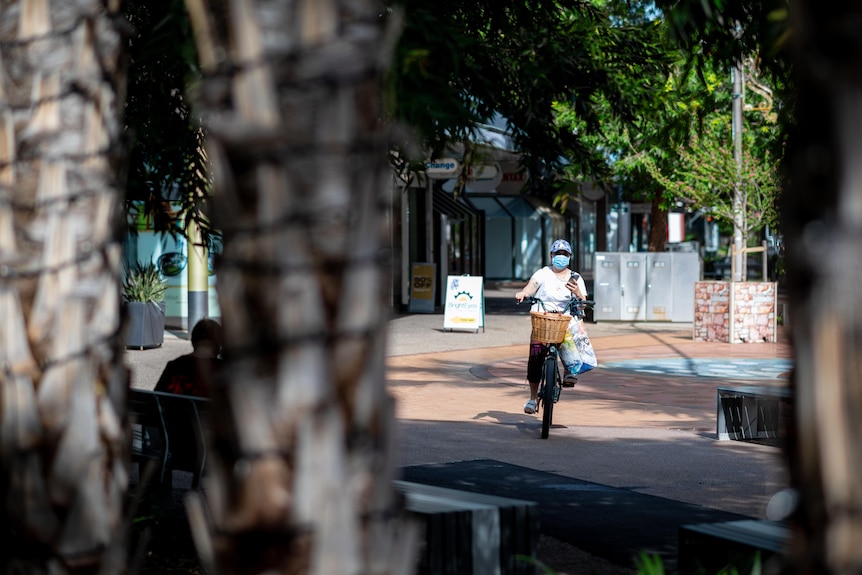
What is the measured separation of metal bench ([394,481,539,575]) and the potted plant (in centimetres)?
1476

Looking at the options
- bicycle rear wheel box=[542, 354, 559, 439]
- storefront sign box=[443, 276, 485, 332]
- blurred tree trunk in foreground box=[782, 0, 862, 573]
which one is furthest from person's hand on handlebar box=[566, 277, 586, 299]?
A: storefront sign box=[443, 276, 485, 332]

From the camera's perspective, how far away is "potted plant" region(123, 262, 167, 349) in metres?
19.6

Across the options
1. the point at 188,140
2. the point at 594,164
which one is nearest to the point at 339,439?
the point at 188,140

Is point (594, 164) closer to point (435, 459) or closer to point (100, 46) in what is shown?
point (435, 459)

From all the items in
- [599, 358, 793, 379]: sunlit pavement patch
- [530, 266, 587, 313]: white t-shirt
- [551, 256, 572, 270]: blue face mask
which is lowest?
[599, 358, 793, 379]: sunlit pavement patch

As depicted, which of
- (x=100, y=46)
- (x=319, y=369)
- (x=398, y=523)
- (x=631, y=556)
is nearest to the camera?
(x=319, y=369)

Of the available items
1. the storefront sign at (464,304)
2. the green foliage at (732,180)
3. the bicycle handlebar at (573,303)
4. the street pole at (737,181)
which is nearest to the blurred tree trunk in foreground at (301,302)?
the bicycle handlebar at (573,303)

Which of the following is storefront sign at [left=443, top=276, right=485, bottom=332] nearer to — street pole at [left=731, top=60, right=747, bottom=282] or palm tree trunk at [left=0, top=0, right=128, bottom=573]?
street pole at [left=731, top=60, right=747, bottom=282]

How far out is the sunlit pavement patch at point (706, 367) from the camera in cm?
1623

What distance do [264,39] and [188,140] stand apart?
487 centimetres

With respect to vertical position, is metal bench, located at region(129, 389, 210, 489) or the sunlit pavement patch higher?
metal bench, located at region(129, 389, 210, 489)

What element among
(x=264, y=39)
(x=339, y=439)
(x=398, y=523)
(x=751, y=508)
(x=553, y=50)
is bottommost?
(x=751, y=508)

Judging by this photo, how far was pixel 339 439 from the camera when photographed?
6.95 feet

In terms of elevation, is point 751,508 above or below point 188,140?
below
